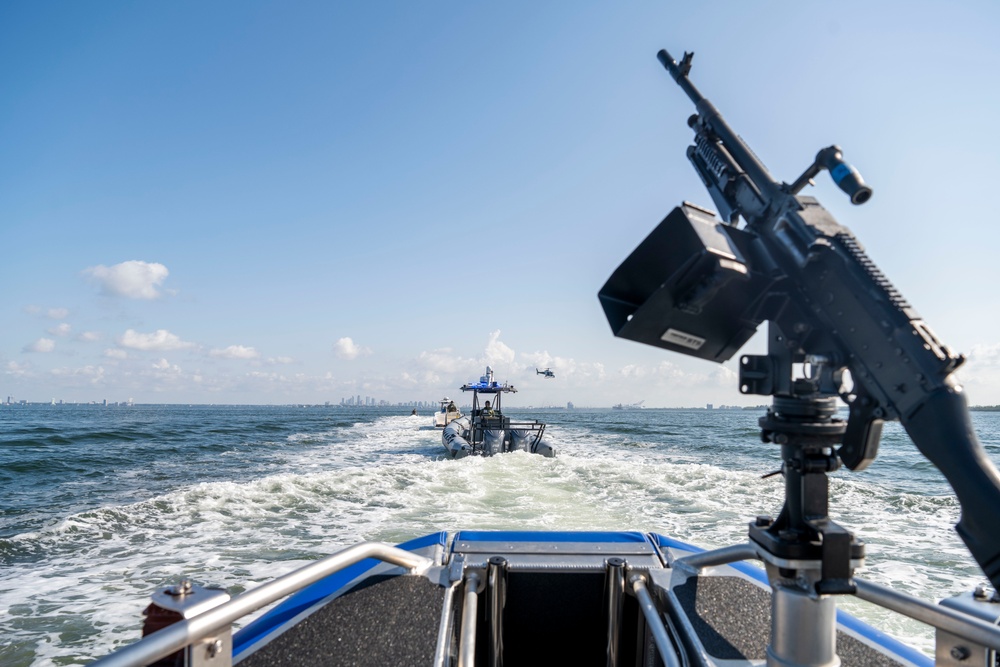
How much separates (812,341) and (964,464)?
0.50m

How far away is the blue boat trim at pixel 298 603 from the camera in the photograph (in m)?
2.55

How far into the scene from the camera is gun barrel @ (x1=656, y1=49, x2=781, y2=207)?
2.30 meters

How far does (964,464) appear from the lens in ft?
4.62

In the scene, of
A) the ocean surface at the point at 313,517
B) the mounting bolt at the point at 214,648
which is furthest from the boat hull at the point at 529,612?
the ocean surface at the point at 313,517

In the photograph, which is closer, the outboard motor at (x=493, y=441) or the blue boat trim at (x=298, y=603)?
the blue boat trim at (x=298, y=603)

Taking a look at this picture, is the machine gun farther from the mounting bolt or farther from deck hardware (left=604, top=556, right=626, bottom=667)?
the mounting bolt

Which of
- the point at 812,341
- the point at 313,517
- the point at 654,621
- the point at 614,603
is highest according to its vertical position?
the point at 812,341

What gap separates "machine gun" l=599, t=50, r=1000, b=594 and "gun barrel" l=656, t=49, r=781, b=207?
23cm

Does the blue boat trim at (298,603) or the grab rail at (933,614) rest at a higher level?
the grab rail at (933,614)

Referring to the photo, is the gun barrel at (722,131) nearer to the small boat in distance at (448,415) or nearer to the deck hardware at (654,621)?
the deck hardware at (654,621)

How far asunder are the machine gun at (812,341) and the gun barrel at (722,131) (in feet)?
0.75

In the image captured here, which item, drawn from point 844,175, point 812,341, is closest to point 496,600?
point 812,341

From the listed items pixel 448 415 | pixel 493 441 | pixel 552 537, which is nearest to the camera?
pixel 552 537

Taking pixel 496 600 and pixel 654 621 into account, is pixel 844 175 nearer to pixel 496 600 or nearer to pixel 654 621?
pixel 654 621
